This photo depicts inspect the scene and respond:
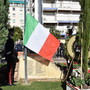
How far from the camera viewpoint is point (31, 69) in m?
9.39

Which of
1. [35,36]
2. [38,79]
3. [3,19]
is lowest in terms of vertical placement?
[38,79]

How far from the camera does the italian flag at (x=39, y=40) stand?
8.36m

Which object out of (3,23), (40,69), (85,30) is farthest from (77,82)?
(40,69)

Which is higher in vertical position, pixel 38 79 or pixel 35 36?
pixel 35 36

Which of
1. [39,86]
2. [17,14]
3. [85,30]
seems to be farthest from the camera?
[17,14]

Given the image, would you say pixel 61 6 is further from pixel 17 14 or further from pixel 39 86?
pixel 17 14

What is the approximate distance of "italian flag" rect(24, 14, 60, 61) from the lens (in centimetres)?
836

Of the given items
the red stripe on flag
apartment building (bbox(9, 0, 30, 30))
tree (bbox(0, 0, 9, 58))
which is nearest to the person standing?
tree (bbox(0, 0, 9, 58))

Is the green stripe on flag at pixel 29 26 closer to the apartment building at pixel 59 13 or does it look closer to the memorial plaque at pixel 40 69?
the memorial plaque at pixel 40 69

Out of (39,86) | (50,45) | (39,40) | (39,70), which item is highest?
(39,40)

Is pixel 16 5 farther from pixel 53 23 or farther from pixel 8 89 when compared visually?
pixel 8 89

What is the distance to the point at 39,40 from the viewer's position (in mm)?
8414

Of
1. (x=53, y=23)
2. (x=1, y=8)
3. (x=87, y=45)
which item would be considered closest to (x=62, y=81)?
(x=87, y=45)

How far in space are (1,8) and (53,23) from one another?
40.9m
